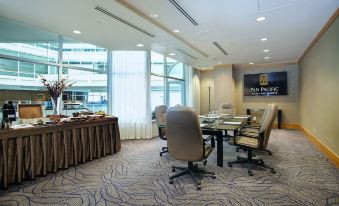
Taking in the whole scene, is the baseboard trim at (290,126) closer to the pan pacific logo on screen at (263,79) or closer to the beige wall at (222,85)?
the pan pacific logo on screen at (263,79)

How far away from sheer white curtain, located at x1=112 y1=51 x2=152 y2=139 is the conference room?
0.10ft

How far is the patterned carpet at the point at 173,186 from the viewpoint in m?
2.30

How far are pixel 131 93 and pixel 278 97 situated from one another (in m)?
6.06

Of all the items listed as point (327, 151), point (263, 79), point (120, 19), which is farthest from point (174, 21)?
point (263, 79)

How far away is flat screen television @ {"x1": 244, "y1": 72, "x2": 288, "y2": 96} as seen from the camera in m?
7.81

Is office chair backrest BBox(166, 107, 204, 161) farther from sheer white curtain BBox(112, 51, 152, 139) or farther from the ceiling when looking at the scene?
sheer white curtain BBox(112, 51, 152, 139)

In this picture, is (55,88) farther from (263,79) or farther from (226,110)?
(263,79)

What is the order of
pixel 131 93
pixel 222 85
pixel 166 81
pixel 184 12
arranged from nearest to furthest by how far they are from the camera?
pixel 184 12
pixel 131 93
pixel 166 81
pixel 222 85

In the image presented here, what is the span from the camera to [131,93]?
5688mm

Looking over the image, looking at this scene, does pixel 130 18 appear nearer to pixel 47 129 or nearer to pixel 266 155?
pixel 47 129

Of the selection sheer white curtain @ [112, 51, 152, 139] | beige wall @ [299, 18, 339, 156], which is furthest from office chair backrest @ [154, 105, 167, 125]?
beige wall @ [299, 18, 339, 156]

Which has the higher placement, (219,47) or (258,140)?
(219,47)

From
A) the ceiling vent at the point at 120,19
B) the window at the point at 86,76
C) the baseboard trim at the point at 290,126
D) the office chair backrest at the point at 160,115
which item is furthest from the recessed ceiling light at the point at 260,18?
the baseboard trim at the point at 290,126

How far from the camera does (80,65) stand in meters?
4.84
